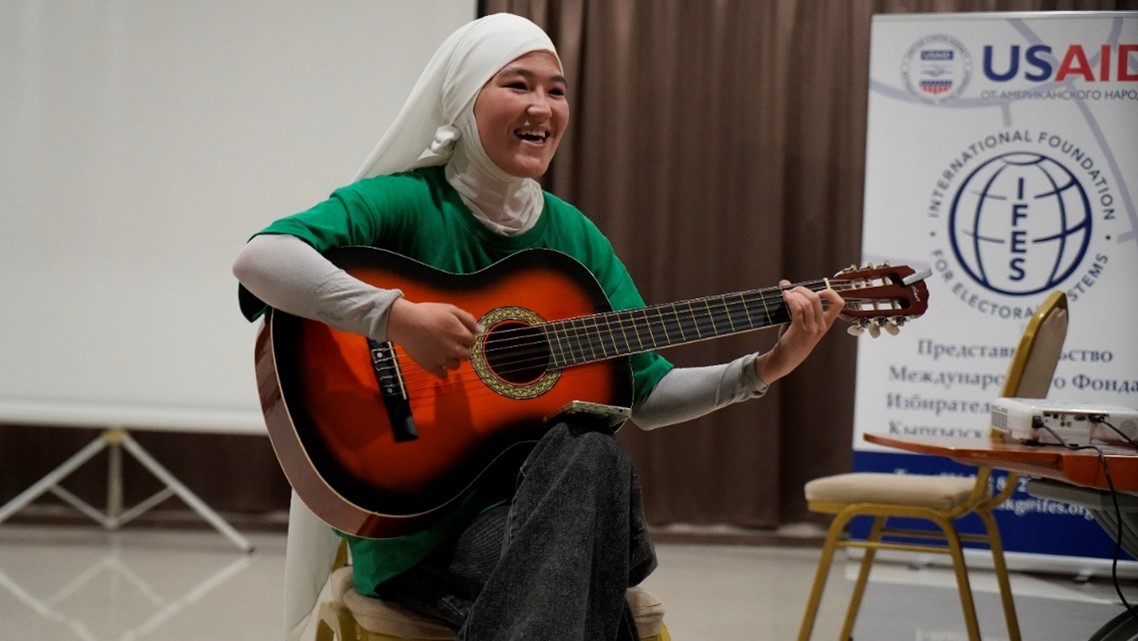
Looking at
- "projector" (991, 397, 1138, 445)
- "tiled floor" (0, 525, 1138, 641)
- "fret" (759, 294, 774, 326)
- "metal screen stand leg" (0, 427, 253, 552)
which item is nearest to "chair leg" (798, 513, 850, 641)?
"tiled floor" (0, 525, 1138, 641)

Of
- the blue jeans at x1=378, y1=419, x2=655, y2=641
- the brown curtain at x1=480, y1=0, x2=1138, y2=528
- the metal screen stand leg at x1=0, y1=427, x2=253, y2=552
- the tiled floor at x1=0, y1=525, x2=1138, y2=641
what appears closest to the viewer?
the blue jeans at x1=378, y1=419, x2=655, y2=641

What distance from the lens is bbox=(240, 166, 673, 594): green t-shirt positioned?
164cm

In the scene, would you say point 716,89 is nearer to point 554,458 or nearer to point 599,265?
point 599,265

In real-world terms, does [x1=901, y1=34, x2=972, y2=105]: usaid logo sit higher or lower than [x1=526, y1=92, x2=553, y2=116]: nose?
higher

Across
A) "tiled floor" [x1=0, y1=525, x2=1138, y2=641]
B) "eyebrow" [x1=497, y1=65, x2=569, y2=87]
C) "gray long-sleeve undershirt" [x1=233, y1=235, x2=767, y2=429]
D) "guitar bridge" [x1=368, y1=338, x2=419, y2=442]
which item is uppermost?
"eyebrow" [x1=497, y1=65, x2=569, y2=87]

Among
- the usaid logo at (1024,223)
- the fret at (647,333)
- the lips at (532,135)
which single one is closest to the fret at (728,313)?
the fret at (647,333)

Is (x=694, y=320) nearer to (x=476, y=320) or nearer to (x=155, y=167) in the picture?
(x=476, y=320)

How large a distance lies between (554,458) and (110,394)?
381cm

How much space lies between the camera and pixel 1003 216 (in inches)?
171

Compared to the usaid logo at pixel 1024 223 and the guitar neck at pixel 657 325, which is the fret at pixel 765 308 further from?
the usaid logo at pixel 1024 223

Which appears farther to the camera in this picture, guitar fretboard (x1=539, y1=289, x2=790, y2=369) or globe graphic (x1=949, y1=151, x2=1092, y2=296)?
globe graphic (x1=949, y1=151, x2=1092, y2=296)

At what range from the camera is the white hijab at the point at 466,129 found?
186 cm

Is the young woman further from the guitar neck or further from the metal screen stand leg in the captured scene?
the metal screen stand leg

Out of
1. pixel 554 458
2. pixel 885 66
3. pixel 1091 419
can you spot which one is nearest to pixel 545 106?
pixel 554 458
